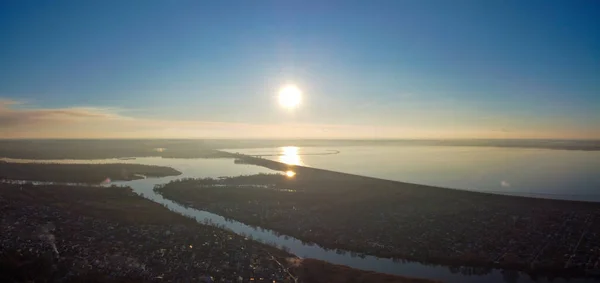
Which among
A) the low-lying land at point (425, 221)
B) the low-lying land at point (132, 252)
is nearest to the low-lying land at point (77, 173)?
the low-lying land at point (425, 221)

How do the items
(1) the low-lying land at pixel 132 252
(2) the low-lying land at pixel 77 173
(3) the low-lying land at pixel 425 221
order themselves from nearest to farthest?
(1) the low-lying land at pixel 132 252 → (3) the low-lying land at pixel 425 221 → (2) the low-lying land at pixel 77 173

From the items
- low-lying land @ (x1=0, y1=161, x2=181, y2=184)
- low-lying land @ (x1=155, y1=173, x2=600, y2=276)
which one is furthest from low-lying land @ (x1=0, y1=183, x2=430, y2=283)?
low-lying land @ (x1=0, y1=161, x2=181, y2=184)

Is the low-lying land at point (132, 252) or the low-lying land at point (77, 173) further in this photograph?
the low-lying land at point (77, 173)

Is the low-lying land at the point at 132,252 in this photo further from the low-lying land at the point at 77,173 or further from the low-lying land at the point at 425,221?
the low-lying land at the point at 77,173

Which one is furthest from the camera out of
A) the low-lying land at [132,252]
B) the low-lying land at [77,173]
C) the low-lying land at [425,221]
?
the low-lying land at [77,173]

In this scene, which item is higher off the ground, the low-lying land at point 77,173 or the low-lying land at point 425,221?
the low-lying land at point 77,173

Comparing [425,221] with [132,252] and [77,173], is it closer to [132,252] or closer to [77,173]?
[132,252]

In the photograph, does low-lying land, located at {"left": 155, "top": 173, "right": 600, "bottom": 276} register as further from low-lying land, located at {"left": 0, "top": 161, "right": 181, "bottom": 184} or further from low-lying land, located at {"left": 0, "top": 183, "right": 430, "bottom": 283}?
low-lying land, located at {"left": 0, "top": 161, "right": 181, "bottom": 184}

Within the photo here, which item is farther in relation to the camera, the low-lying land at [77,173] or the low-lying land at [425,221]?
the low-lying land at [77,173]
